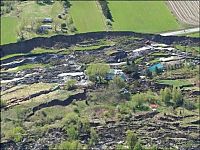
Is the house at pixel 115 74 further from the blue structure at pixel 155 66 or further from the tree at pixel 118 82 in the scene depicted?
the blue structure at pixel 155 66

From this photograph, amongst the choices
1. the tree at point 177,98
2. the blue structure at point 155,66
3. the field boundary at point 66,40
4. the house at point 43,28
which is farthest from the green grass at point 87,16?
the tree at point 177,98

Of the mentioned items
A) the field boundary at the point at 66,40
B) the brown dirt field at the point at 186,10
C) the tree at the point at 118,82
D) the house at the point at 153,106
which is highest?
the brown dirt field at the point at 186,10

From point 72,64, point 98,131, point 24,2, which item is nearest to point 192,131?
point 98,131

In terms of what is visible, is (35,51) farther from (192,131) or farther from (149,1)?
(192,131)

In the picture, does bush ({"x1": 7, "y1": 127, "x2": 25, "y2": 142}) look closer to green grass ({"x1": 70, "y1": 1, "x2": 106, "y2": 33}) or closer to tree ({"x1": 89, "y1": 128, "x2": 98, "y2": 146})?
tree ({"x1": 89, "y1": 128, "x2": 98, "y2": 146})

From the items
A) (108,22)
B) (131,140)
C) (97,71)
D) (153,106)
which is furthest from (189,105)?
(108,22)

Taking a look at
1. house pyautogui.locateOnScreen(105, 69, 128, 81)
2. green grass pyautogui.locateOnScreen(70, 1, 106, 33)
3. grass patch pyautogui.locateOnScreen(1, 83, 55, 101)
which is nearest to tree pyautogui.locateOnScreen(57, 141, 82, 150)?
grass patch pyautogui.locateOnScreen(1, 83, 55, 101)

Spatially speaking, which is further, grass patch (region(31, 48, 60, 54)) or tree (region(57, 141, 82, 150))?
grass patch (region(31, 48, 60, 54))
